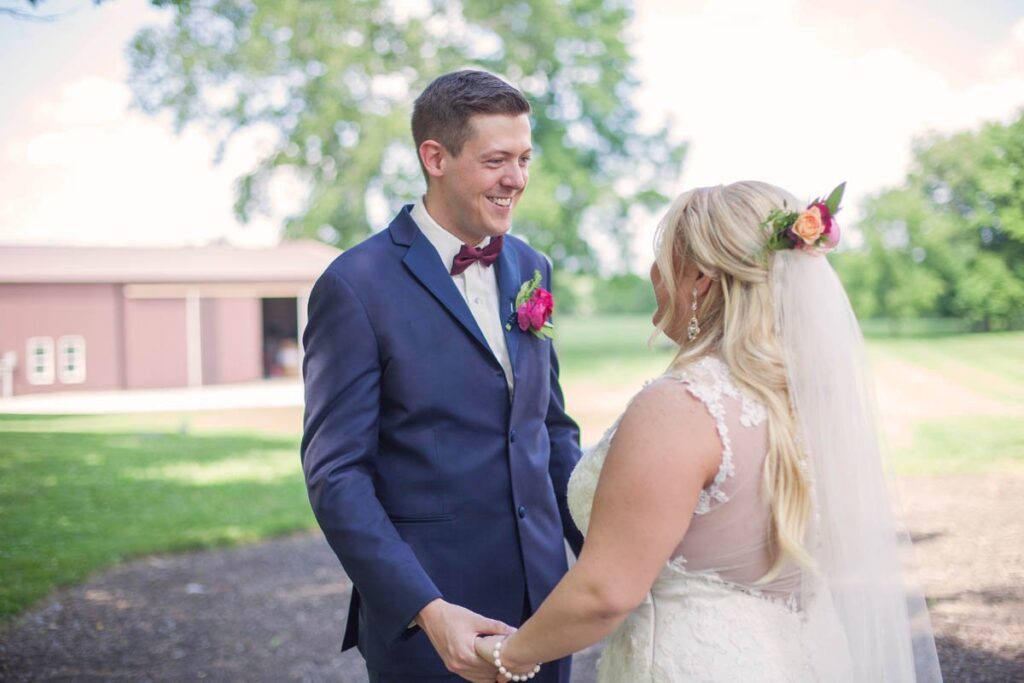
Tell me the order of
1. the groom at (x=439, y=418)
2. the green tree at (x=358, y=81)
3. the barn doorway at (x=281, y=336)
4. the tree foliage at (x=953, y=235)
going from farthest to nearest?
the barn doorway at (x=281, y=336) → the green tree at (x=358, y=81) → the tree foliage at (x=953, y=235) → the groom at (x=439, y=418)

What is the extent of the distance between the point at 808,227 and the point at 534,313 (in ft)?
2.91

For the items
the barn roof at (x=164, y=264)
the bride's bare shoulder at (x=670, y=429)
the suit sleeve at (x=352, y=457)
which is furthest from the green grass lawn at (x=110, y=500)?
the bride's bare shoulder at (x=670, y=429)

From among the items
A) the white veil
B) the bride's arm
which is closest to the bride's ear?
the white veil

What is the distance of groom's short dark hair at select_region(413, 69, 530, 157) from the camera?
2.46 m

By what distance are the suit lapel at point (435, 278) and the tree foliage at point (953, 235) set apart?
4827mm

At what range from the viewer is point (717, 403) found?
72.0 inches

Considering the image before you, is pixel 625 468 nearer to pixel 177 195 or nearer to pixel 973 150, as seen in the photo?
pixel 973 150

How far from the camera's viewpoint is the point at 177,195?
14328 mm

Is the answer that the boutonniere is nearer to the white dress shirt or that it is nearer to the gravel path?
the white dress shirt

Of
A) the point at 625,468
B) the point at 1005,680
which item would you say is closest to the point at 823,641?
the point at 625,468

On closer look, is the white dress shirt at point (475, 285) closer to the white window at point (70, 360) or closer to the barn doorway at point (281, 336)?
the white window at point (70, 360)

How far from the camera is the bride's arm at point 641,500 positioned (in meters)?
1.75

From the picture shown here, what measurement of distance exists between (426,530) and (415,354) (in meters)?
0.49

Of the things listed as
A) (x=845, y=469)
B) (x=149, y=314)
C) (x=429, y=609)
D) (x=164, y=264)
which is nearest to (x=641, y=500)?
(x=845, y=469)
